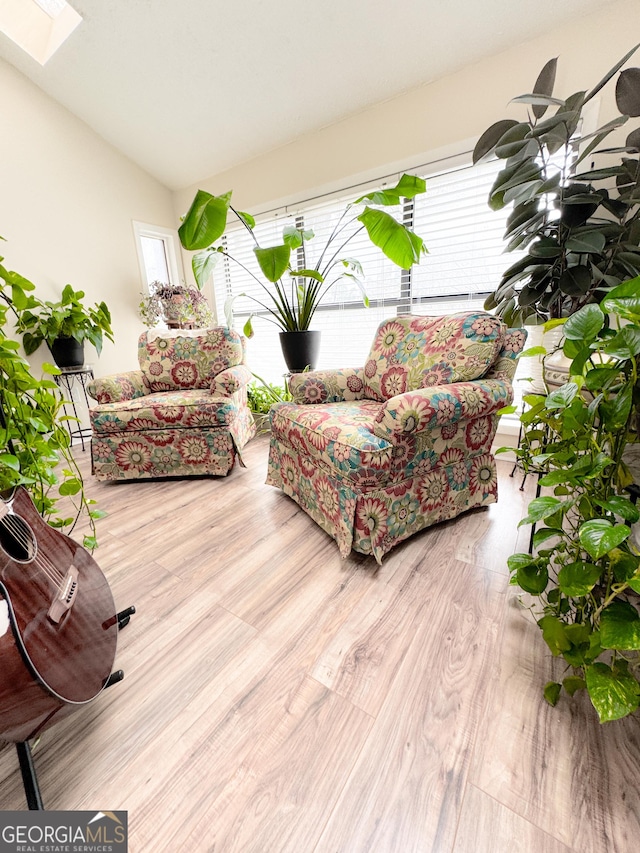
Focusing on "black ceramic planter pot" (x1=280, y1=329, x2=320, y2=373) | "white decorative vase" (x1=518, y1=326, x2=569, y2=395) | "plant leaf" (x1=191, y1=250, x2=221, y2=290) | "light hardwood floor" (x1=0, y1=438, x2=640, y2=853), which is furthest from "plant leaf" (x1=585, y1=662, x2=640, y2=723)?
"plant leaf" (x1=191, y1=250, x2=221, y2=290)

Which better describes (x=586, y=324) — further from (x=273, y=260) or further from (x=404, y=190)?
(x=404, y=190)

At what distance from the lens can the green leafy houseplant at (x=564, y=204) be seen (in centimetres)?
132

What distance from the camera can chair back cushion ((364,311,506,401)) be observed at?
144 centimetres

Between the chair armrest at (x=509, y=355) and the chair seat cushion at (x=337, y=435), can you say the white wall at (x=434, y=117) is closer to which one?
the chair armrest at (x=509, y=355)

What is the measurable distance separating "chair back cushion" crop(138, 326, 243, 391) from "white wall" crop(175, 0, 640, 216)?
4.40 feet

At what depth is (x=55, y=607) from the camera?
68 centimetres

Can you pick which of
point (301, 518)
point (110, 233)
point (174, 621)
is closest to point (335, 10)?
point (110, 233)

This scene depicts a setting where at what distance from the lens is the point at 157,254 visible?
351cm

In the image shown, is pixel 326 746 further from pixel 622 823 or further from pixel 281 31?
pixel 281 31

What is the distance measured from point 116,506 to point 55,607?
1316 mm

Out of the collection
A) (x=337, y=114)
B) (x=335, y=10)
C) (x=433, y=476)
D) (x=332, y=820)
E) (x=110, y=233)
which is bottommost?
(x=332, y=820)

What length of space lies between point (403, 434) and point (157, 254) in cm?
353

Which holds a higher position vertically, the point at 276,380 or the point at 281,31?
the point at 281,31

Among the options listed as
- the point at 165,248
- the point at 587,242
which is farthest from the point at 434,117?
the point at 165,248
